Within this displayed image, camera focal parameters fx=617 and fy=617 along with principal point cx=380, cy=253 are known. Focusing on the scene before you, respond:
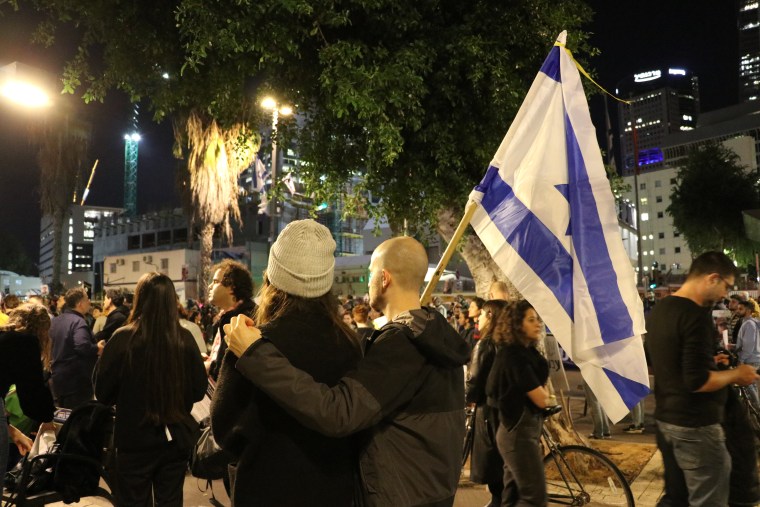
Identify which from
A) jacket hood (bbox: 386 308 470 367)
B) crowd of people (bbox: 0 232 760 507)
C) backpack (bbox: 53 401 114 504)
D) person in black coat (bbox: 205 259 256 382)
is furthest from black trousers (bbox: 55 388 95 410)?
jacket hood (bbox: 386 308 470 367)

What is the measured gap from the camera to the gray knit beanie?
2.17 meters

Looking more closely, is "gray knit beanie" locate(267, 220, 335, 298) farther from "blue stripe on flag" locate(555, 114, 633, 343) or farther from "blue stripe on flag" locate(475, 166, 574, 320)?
"blue stripe on flag" locate(555, 114, 633, 343)

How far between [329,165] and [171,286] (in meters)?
3.93

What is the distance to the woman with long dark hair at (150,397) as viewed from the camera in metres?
3.73

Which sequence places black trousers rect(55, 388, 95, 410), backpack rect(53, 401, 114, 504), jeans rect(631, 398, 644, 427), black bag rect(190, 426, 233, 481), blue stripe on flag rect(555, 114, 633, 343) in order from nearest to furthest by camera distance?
black bag rect(190, 426, 233, 481) < blue stripe on flag rect(555, 114, 633, 343) < backpack rect(53, 401, 114, 504) < black trousers rect(55, 388, 95, 410) < jeans rect(631, 398, 644, 427)

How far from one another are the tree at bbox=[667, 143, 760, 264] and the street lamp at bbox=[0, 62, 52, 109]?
42109mm

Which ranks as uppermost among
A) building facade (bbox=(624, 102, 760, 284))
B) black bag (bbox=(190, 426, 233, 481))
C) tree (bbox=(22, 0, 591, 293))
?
building facade (bbox=(624, 102, 760, 284))

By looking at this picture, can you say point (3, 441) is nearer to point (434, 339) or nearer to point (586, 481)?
point (434, 339)

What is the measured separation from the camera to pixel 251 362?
6.21ft

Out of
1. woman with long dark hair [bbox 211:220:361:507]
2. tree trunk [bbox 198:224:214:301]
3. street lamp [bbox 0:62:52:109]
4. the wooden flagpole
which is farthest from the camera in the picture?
tree trunk [bbox 198:224:214:301]

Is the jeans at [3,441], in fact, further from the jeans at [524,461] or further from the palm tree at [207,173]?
the palm tree at [207,173]

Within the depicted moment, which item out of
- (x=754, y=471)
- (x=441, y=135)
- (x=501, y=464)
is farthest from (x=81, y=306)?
(x=754, y=471)

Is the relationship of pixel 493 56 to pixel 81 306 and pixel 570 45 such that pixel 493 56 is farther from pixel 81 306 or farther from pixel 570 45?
pixel 81 306


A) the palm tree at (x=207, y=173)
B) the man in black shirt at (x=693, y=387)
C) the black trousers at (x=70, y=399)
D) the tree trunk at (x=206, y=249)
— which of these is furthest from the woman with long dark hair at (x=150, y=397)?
the tree trunk at (x=206, y=249)
